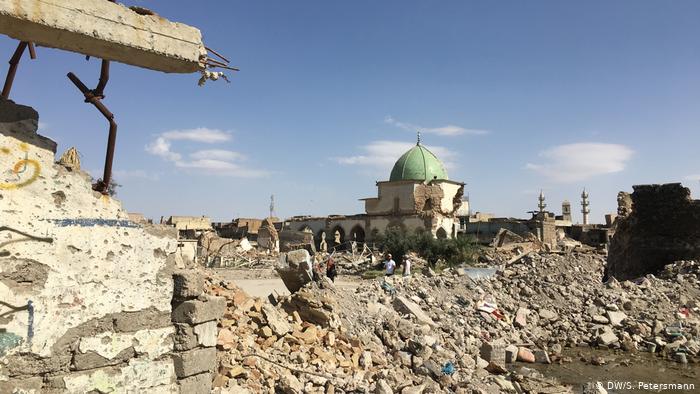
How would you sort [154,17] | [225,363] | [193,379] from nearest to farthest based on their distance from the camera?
[154,17], [193,379], [225,363]

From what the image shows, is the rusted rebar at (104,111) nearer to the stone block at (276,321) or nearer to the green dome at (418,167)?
the stone block at (276,321)

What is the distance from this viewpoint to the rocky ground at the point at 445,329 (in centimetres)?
644

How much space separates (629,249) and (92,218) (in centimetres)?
1885

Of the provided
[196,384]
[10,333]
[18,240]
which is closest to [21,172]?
[18,240]

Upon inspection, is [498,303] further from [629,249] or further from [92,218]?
[92,218]

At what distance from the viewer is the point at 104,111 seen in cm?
392

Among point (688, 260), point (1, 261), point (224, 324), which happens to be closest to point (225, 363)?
point (224, 324)

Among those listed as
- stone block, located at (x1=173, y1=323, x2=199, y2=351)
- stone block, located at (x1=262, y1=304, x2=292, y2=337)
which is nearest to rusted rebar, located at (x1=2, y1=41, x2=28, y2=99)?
stone block, located at (x1=173, y1=323, x2=199, y2=351)

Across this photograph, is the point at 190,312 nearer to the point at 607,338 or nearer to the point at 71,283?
the point at 71,283

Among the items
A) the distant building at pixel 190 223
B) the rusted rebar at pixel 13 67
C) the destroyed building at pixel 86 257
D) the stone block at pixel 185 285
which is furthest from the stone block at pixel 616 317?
the distant building at pixel 190 223

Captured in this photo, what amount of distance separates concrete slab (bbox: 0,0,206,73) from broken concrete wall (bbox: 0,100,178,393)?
0.57 m

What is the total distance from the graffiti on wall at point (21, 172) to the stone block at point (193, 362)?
181 centimetres

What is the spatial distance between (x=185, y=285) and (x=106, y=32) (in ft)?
6.89

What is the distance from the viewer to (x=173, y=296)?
14.3ft
